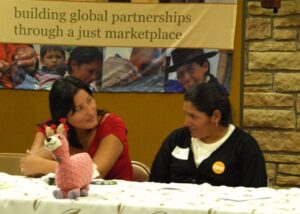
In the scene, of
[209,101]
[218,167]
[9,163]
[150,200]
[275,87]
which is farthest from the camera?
[275,87]

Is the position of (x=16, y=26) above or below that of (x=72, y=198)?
above

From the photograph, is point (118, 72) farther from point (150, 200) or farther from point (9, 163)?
point (150, 200)

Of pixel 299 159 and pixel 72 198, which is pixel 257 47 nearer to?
pixel 299 159

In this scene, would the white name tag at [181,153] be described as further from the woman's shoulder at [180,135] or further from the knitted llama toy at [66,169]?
the knitted llama toy at [66,169]

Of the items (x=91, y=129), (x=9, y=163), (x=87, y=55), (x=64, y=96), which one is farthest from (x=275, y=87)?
(x=9, y=163)

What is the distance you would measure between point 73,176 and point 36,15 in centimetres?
224

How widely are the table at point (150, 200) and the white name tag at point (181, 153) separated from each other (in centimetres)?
68

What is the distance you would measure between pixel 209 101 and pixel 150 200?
1.00m

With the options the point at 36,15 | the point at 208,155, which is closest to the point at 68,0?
the point at 36,15

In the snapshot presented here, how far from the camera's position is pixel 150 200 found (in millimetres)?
1636

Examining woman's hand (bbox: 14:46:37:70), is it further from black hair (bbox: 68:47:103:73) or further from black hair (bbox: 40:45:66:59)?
black hair (bbox: 68:47:103:73)

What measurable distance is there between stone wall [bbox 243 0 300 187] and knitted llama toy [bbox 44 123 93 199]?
202cm

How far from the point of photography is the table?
1562 millimetres

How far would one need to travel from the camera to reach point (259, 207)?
158cm
